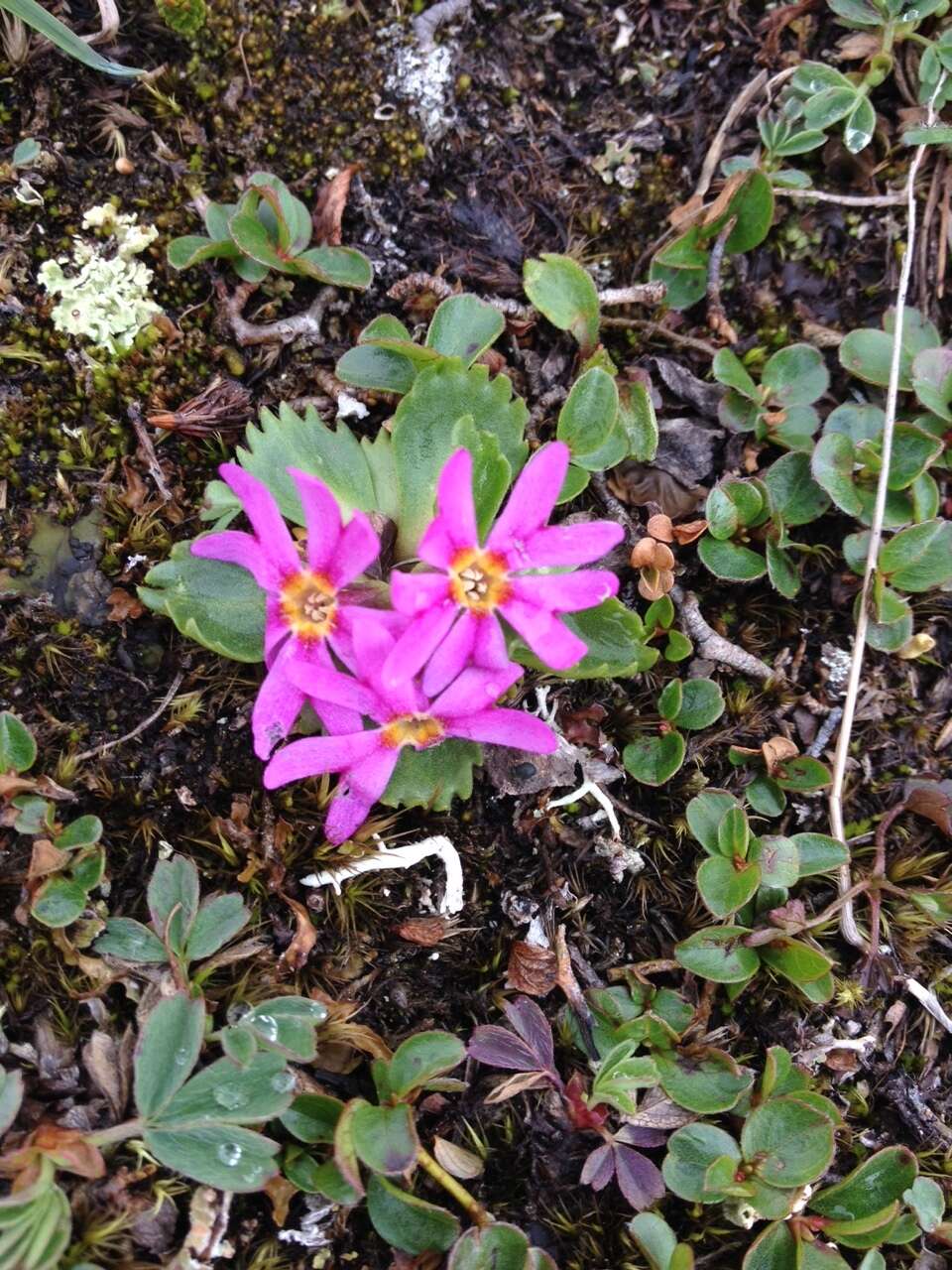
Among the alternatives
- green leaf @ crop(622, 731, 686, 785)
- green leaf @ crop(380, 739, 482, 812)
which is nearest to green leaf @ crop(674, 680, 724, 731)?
green leaf @ crop(622, 731, 686, 785)

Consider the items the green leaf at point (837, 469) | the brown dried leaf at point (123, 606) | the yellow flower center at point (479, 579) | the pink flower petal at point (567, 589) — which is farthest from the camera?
the green leaf at point (837, 469)

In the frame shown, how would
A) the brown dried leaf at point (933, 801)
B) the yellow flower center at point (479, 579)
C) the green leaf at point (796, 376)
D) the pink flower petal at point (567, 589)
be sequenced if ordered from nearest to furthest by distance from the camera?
the pink flower petal at point (567, 589) → the yellow flower center at point (479, 579) → the brown dried leaf at point (933, 801) → the green leaf at point (796, 376)

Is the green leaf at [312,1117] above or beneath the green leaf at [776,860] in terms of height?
beneath

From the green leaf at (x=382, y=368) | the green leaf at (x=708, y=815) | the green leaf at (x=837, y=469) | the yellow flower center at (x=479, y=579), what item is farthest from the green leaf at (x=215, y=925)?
the green leaf at (x=837, y=469)

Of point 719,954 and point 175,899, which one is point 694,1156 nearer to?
point 719,954

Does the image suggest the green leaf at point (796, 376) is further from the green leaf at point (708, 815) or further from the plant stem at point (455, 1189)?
the plant stem at point (455, 1189)

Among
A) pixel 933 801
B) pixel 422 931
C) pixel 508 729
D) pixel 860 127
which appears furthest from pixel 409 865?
pixel 860 127

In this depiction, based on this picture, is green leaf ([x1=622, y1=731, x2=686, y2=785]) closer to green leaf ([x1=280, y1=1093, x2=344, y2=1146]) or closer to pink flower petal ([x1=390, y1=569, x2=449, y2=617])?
pink flower petal ([x1=390, y1=569, x2=449, y2=617])
